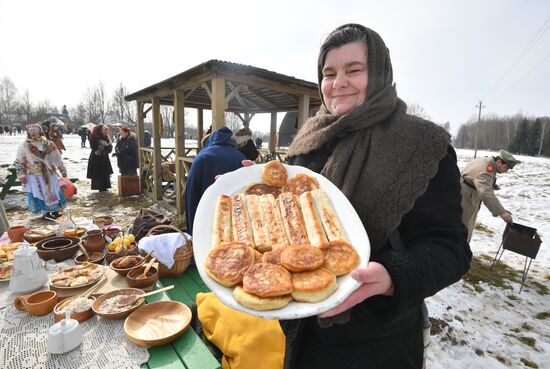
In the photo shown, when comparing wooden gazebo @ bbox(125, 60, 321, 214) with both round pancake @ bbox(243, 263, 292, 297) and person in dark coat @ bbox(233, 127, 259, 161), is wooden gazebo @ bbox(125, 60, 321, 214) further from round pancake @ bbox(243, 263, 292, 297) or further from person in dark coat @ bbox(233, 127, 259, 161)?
round pancake @ bbox(243, 263, 292, 297)

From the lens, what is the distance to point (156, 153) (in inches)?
404

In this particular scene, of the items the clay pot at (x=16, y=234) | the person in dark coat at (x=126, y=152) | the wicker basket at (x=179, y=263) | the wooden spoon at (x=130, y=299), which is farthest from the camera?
the person in dark coat at (x=126, y=152)

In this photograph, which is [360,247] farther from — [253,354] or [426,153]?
[253,354]

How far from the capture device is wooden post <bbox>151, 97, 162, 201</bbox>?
10.1 meters

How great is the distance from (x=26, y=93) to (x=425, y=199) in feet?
332

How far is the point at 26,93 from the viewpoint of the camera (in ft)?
235

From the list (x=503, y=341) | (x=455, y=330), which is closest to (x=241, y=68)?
(x=455, y=330)

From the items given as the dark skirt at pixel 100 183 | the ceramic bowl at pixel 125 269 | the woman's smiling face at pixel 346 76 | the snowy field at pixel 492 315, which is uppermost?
the woman's smiling face at pixel 346 76

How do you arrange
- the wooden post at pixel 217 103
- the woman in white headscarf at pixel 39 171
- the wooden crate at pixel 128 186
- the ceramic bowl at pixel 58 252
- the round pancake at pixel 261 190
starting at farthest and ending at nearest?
the wooden crate at pixel 128 186 → the woman in white headscarf at pixel 39 171 → the wooden post at pixel 217 103 → the ceramic bowl at pixel 58 252 → the round pancake at pixel 261 190

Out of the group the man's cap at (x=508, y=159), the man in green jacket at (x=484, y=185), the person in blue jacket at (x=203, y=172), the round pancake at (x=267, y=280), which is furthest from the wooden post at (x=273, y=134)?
the round pancake at (x=267, y=280)

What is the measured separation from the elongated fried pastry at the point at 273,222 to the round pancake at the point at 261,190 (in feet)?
0.22

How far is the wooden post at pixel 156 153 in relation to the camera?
10.1 meters

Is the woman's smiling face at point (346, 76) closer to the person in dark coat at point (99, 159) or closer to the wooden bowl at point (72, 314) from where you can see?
the wooden bowl at point (72, 314)

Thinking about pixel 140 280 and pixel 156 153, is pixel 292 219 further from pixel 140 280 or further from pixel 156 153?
pixel 156 153
